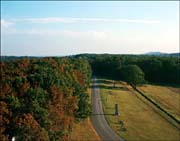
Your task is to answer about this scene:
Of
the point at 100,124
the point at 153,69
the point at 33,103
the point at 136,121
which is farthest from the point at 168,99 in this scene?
the point at 33,103

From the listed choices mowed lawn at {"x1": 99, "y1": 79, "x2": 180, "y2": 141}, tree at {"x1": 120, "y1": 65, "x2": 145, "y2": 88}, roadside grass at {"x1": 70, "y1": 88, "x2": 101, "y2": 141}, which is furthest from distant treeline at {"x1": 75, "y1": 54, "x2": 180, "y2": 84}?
roadside grass at {"x1": 70, "y1": 88, "x2": 101, "y2": 141}

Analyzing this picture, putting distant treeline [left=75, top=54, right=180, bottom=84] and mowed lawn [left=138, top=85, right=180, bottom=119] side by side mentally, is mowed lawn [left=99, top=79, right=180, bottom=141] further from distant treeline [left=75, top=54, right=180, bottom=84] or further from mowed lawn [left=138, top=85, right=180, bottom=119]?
distant treeline [left=75, top=54, right=180, bottom=84]

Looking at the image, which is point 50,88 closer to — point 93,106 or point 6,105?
point 6,105

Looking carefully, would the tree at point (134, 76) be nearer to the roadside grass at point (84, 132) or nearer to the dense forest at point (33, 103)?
the roadside grass at point (84, 132)

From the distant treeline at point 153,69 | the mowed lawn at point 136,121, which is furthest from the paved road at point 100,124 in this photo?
the distant treeline at point 153,69

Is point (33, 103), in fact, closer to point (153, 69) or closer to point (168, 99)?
point (168, 99)

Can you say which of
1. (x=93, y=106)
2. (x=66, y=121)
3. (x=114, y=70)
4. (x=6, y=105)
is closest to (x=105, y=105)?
(x=93, y=106)
